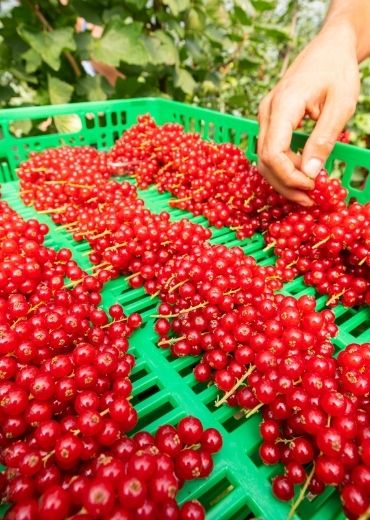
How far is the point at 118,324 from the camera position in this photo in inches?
41.1

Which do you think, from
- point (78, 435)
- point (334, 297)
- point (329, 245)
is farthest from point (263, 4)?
point (78, 435)

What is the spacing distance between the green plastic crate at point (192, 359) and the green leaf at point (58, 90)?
31 centimetres

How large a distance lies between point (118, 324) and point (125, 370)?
0.19 metres

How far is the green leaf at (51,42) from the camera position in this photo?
7.19ft

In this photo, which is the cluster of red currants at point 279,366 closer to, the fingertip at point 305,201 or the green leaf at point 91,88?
the fingertip at point 305,201

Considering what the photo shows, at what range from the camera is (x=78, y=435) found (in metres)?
0.72

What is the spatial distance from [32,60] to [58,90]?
0.70 feet

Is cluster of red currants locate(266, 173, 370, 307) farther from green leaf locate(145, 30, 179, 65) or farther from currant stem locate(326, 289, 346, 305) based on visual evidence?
green leaf locate(145, 30, 179, 65)

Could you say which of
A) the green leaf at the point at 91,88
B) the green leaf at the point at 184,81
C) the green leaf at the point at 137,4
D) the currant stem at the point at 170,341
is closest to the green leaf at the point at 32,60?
the green leaf at the point at 91,88

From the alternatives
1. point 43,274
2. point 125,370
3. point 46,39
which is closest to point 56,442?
point 125,370

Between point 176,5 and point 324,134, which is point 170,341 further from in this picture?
point 176,5

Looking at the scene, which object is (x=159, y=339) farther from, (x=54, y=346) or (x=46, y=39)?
(x=46, y=39)

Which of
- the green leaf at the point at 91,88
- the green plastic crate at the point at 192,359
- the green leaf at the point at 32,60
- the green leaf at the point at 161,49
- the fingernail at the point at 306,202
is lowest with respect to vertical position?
the green plastic crate at the point at 192,359

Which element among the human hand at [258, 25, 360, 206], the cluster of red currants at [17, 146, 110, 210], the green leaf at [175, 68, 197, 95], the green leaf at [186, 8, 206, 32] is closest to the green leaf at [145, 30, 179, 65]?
the green leaf at [175, 68, 197, 95]
